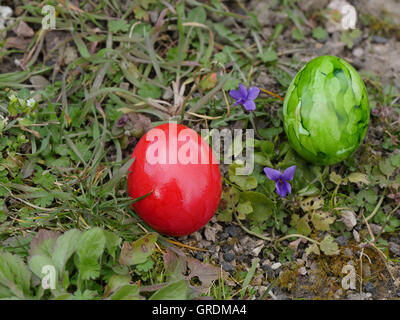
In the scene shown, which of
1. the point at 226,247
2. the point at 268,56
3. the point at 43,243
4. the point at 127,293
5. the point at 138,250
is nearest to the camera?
the point at 127,293

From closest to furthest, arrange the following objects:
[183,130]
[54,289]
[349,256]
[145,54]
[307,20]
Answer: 1. [54,289]
2. [183,130]
3. [349,256]
4. [145,54]
5. [307,20]

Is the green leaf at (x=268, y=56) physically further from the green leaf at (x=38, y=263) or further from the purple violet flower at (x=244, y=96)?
the green leaf at (x=38, y=263)

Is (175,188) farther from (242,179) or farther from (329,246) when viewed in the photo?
(329,246)

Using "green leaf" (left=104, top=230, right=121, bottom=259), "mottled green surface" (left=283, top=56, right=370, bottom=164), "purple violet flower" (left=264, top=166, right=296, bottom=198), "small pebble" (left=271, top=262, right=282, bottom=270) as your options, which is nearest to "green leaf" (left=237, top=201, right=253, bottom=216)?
"purple violet flower" (left=264, top=166, right=296, bottom=198)

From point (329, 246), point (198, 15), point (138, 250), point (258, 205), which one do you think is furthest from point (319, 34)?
point (138, 250)

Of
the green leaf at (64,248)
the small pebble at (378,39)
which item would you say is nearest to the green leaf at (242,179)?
the green leaf at (64,248)

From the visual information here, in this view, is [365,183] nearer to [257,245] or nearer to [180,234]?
[257,245]
